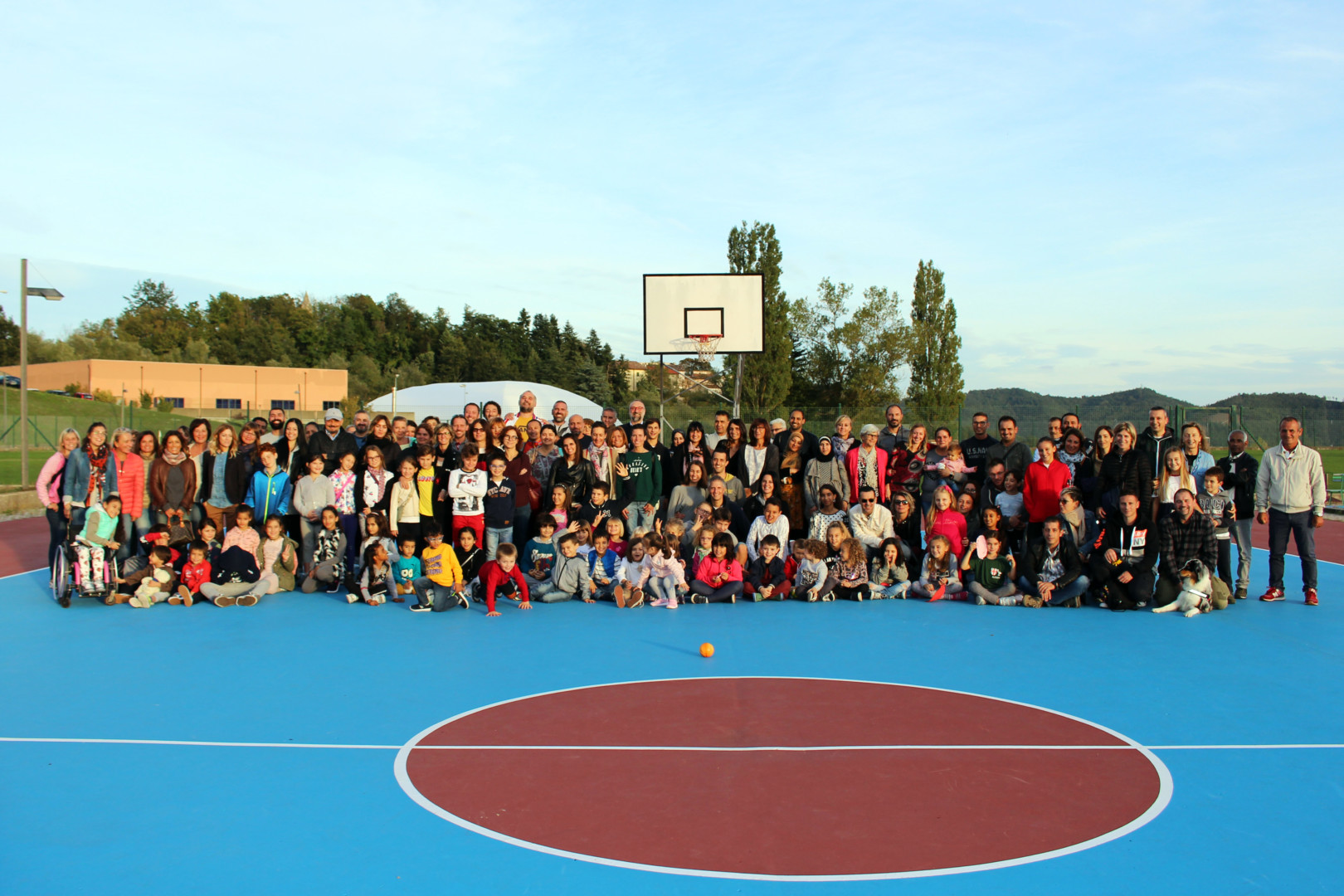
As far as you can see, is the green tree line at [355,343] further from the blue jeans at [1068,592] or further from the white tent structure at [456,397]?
the blue jeans at [1068,592]

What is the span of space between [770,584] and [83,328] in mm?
95255

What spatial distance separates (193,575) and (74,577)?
108cm

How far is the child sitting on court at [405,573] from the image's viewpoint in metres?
9.07

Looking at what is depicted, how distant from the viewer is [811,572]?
9.38 meters

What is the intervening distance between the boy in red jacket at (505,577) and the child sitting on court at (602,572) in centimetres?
64

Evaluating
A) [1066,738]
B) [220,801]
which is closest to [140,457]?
[220,801]

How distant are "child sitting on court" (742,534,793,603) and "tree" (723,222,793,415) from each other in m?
23.4

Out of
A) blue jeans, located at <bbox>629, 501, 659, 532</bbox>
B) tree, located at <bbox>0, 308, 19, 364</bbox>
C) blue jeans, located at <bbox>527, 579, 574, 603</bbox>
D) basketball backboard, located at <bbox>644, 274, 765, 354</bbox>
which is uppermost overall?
tree, located at <bbox>0, 308, 19, 364</bbox>

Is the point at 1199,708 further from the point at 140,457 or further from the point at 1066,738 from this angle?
the point at 140,457

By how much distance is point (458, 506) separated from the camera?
929cm

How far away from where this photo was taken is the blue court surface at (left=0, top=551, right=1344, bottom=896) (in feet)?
11.8

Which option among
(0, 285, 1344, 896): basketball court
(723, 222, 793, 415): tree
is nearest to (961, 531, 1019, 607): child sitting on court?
A: (0, 285, 1344, 896): basketball court

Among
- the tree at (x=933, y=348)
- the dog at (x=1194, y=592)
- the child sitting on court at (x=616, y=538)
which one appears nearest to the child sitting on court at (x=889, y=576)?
the dog at (x=1194, y=592)

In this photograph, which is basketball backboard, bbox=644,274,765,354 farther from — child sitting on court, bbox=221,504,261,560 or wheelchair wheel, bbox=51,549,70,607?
wheelchair wheel, bbox=51,549,70,607
